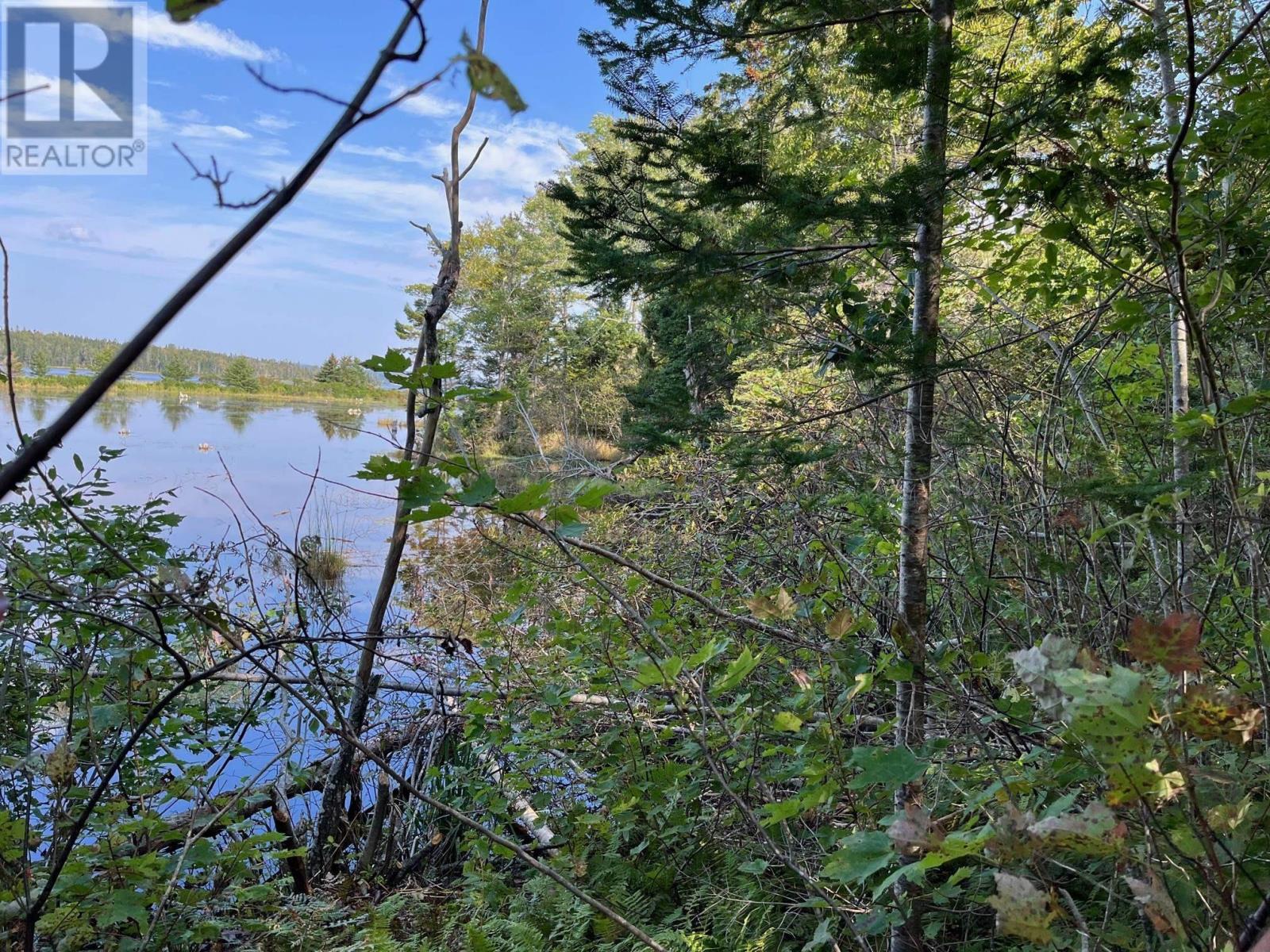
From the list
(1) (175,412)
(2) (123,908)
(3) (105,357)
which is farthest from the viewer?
(1) (175,412)

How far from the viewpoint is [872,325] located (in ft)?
6.65

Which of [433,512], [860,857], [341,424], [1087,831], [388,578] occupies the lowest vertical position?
[860,857]

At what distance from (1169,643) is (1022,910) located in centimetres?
33

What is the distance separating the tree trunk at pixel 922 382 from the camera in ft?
5.81

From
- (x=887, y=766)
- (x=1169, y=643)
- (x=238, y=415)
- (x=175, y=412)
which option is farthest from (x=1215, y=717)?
(x=238, y=415)

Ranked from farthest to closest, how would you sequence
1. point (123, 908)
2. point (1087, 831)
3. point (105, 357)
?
point (123, 908), point (105, 357), point (1087, 831)

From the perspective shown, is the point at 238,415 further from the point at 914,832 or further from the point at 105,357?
the point at 914,832

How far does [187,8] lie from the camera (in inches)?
16.0

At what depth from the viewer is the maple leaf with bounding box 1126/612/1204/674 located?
29.4 inches

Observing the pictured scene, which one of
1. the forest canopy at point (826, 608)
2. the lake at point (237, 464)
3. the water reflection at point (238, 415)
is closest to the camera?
the forest canopy at point (826, 608)

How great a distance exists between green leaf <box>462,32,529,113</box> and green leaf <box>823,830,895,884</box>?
106cm

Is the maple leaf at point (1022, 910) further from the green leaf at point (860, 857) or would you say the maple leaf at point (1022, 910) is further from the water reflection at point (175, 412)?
the water reflection at point (175, 412)

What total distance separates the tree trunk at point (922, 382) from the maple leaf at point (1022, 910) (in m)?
0.94

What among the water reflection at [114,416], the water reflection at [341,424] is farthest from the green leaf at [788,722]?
the water reflection at [114,416]
